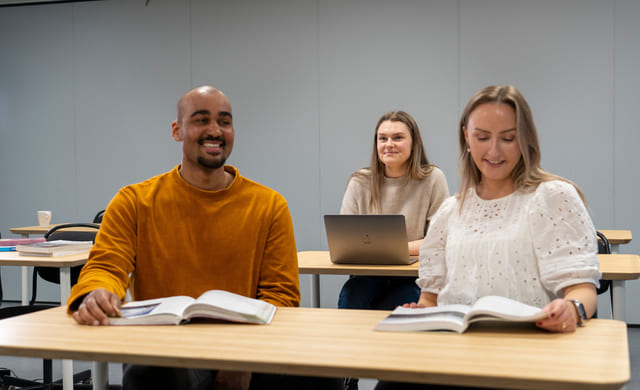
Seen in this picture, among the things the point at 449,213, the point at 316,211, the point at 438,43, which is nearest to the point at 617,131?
the point at 438,43

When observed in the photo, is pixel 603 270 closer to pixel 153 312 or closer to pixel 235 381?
pixel 235 381

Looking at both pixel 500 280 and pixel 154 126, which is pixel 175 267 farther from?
pixel 154 126

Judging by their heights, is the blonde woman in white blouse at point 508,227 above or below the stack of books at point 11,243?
above

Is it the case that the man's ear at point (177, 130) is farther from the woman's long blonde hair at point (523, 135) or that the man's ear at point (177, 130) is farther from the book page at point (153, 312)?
the woman's long blonde hair at point (523, 135)

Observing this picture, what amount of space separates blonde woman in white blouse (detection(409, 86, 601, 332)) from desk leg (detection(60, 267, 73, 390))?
1.69m

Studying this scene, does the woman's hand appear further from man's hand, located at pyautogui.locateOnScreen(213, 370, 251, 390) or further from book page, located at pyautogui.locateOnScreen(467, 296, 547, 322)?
man's hand, located at pyautogui.locateOnScreen(213, 370, 251, 390)

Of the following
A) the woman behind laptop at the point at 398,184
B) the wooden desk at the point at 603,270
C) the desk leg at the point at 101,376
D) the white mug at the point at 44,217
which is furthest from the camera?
the white mug at the point at 44,217

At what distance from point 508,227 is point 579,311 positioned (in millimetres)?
318

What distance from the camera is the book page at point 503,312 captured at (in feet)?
4.12

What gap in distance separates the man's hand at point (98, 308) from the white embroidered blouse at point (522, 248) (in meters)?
0.85

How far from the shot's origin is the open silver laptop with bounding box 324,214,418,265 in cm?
242

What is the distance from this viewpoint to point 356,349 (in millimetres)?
1196

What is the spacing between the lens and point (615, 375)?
39.3 inches

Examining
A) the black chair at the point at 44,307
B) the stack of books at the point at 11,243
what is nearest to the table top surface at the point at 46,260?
the stack of books at the point at 11,243
